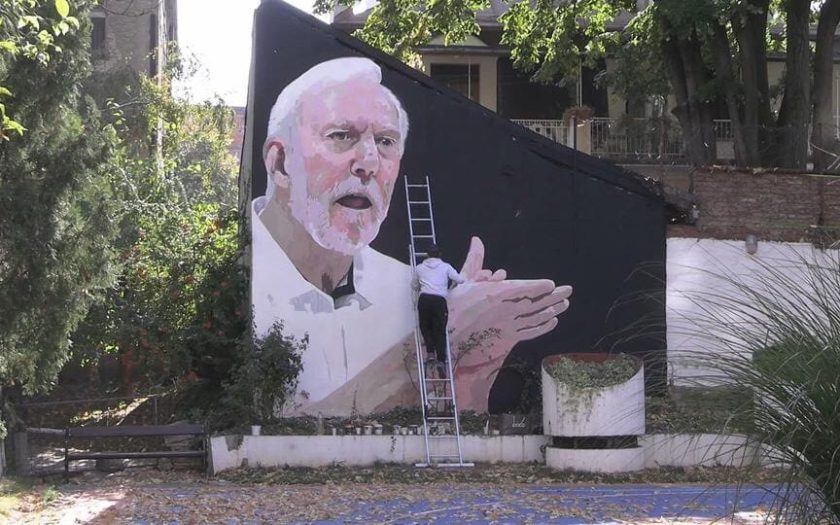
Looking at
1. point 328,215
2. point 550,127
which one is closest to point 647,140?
point 550,127

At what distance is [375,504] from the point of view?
10062 millimetres

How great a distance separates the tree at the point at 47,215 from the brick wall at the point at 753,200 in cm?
845

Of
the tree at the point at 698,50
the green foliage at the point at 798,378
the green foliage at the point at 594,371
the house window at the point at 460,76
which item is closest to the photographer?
the green foliage at the point at 798,378

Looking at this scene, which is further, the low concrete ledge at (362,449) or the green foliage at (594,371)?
the low concrete ledge at (362,449)

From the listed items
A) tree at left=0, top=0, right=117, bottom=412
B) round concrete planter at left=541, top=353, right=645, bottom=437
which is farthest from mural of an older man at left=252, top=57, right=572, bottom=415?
tree at left=0, top=0, right=117, bottom=412

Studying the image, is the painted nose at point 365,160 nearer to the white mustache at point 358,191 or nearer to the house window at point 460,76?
the white mustache at point 358,191

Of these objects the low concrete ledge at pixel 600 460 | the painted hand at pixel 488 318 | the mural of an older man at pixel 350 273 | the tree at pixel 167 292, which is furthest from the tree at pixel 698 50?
the low concrete ledge at pixel 600 460

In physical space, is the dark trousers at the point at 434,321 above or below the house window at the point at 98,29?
below

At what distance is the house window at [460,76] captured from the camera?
26.8 metres

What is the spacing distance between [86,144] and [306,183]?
3224 mm

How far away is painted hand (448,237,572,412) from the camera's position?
1436cm

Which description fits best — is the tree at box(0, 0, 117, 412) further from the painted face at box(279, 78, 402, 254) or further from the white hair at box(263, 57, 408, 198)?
the painted face at box(279, 78, 402, 254)

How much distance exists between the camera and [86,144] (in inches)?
490

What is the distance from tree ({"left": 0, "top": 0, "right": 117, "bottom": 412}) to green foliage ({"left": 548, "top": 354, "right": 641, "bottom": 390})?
19.9 ft
